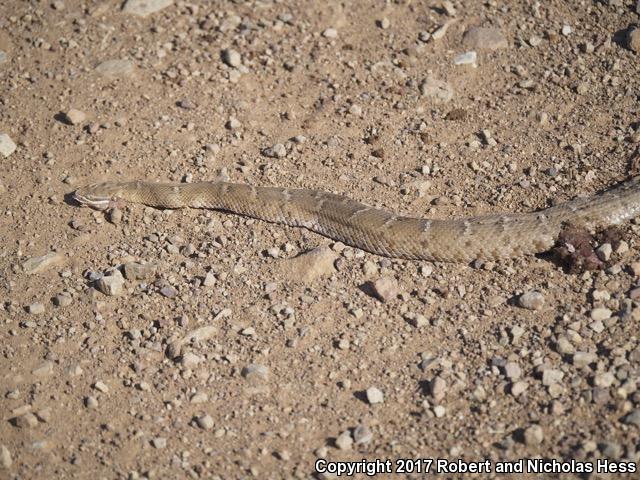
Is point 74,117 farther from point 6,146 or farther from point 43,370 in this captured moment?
point 43,370

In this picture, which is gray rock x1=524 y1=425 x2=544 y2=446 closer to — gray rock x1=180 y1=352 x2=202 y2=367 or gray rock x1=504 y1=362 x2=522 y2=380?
gray rock x1=504 y1=362 x2=522 y2=380

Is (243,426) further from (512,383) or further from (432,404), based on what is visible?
(512,383)

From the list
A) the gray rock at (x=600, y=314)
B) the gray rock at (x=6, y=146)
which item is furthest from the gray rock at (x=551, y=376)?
the gray rock at (x=6, y=146)

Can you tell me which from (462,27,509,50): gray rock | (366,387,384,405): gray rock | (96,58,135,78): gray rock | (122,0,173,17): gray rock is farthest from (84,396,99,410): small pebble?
(462,27,509,50): gray rock

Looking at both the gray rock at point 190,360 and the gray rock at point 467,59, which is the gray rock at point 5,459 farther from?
Answer: the gray rock at point 467,59

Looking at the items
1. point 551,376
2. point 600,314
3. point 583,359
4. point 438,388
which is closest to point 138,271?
point 438,388

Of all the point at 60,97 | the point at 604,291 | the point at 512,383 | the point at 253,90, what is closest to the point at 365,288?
the point at 512,383
